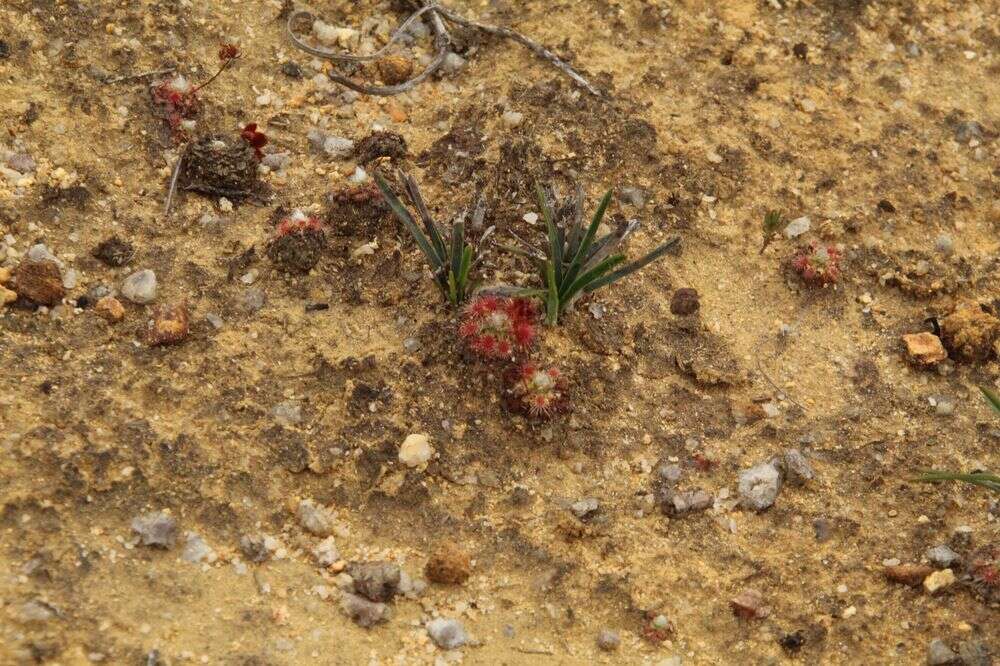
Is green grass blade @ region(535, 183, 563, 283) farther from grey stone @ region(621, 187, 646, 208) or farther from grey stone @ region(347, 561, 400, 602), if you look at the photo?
grey stone @ region(347, 561, 400, 602)

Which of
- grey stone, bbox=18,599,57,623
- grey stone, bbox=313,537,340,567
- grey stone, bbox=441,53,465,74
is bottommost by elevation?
grey stone, bbox=313,537,340,567

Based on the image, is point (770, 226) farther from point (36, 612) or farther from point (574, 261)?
point (36, 612)

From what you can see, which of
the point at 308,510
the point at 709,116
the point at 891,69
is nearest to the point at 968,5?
the point at 891,69

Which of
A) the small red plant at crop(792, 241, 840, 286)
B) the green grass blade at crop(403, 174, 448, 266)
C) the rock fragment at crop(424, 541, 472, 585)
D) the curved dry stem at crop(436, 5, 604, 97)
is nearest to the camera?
the rock fragment at crop(424, 541, 472, 585)

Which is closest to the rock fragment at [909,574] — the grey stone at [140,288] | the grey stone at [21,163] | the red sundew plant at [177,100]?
the grey stone at [140,288]

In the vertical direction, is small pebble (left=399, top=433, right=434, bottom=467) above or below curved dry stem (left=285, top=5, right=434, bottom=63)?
below

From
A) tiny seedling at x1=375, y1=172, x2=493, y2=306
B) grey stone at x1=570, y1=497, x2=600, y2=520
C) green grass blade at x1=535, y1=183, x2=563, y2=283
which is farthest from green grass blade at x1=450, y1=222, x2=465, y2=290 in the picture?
grey stone at x1=570, y1=497, x2=600, y2=520
